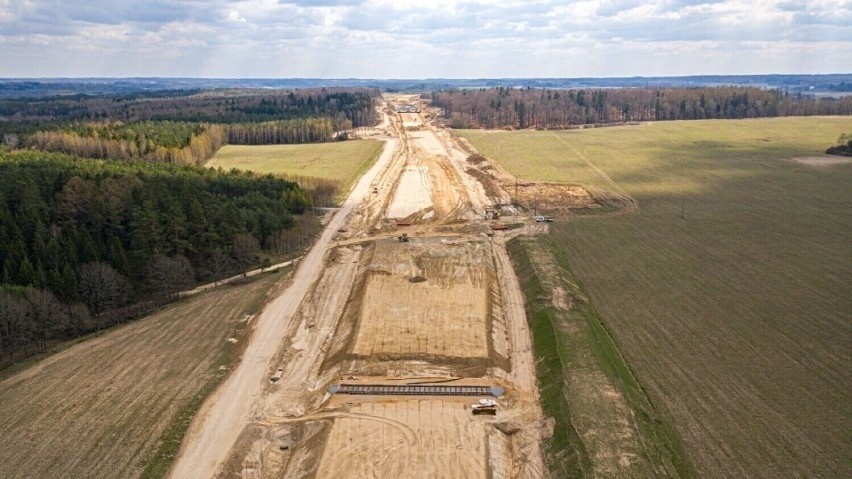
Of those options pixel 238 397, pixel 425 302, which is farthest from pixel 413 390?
pixel 425 302

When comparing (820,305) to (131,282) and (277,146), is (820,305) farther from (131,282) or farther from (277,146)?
(277,146)

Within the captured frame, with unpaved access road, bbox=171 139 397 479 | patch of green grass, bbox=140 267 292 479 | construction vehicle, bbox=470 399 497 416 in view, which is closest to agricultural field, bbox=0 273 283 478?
patch of green grass, bbox=140 267 292 479

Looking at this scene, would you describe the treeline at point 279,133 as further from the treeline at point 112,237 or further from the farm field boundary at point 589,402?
the farm field boundary at point 589,402

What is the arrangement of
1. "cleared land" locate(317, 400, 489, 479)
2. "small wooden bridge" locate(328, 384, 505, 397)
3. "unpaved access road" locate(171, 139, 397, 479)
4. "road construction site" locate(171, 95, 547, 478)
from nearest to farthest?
"cleared land" locate(317, 400, 489, 479), "road construction site" locate(171, 95, 547, 478), "unpaved access road" locate(171, 139, 397, 479), "small wooden bridge" locate(328, 384, 505, 397)

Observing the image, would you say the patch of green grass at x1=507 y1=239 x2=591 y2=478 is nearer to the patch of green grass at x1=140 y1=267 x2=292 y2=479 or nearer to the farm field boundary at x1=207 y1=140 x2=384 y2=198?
the patch of green grass at x1=140 y1=267 x2=292 y2=479

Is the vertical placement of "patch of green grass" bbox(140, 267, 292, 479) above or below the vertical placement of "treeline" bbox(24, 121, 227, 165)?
below

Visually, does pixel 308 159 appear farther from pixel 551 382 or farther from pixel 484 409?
pixel 484 409

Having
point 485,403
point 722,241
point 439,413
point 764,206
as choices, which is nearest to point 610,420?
point 485,403
